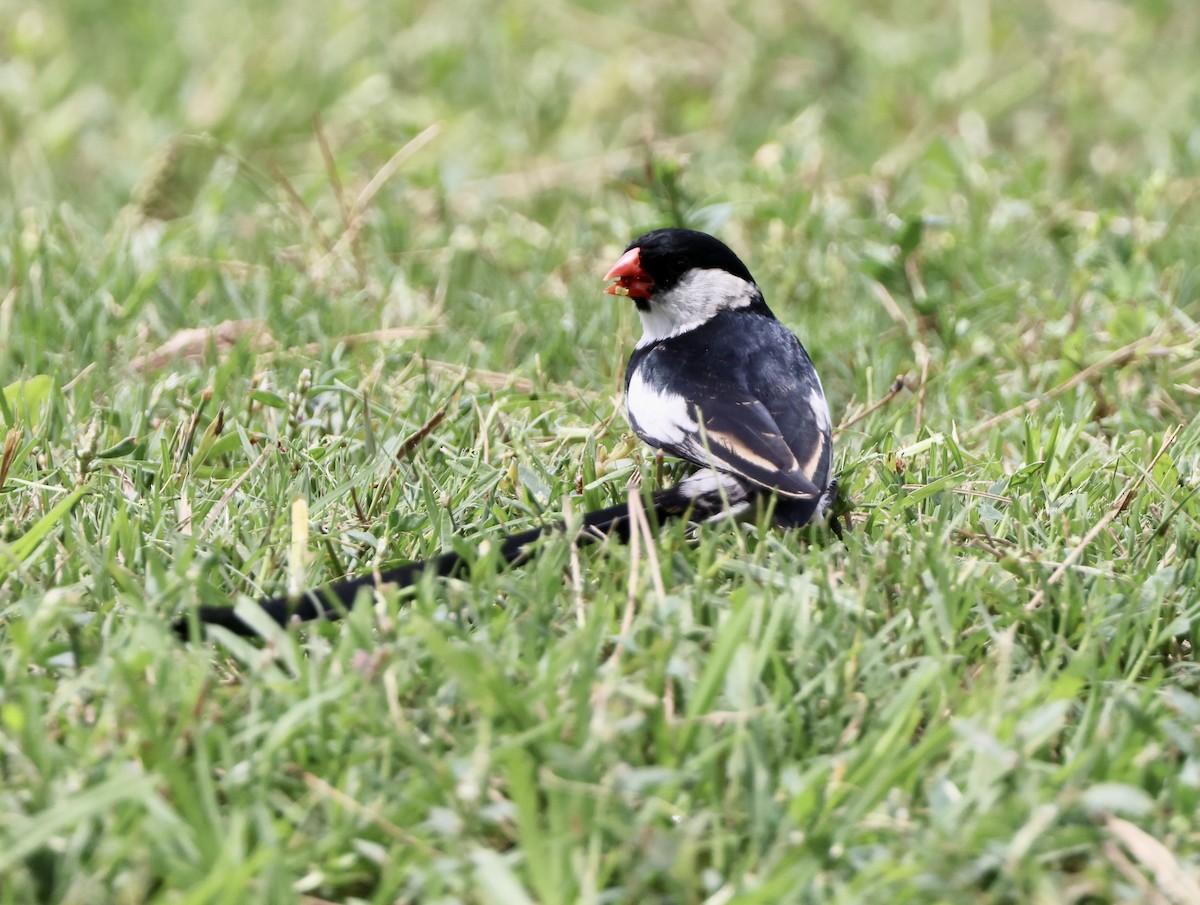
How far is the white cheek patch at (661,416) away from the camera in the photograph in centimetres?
300

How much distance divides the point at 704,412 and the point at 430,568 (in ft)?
2.81

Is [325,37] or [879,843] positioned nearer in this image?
[879,843]

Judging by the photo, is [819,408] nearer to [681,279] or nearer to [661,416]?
[661,416]

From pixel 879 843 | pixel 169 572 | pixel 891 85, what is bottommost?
pixel 879 843

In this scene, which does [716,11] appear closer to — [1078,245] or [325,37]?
[325,37]

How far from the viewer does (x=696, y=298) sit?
12.1 feet

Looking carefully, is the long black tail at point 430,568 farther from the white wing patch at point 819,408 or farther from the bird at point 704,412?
the white wing patch at point 819,408

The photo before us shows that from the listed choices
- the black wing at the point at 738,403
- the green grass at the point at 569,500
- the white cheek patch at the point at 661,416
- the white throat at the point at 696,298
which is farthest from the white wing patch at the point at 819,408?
the white throat at the point at 696,298

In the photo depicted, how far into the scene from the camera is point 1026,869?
1.82 meters

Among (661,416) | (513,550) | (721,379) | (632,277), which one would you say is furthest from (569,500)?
(632,277)

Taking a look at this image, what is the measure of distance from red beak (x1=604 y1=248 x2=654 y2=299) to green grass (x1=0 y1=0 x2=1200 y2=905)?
25 centimetres

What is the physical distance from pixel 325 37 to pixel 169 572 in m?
4.81

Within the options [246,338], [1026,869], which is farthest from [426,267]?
[1026,869]

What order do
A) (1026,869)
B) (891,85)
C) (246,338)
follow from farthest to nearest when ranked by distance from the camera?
(891,85)
(246,338)
(1026,869)
